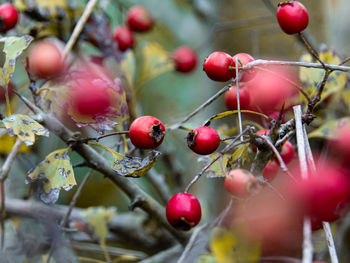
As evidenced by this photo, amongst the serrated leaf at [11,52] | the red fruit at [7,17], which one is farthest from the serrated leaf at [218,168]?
the red fruit at [7,17]

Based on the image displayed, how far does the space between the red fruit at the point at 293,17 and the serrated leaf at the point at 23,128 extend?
39cm

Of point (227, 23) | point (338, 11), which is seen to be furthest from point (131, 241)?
point (338, 11)

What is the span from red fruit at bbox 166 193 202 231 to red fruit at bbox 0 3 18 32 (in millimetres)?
576

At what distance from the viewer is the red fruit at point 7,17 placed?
85 centimetres

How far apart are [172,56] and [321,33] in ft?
1.59

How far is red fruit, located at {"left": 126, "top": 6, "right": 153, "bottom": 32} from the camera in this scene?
1301 millimetres

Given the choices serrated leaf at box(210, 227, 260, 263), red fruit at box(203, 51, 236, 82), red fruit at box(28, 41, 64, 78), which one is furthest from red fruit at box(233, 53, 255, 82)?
red fruit at box(28, 41, 64, 78)

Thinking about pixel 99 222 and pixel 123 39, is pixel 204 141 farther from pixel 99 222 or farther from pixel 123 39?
Answer: pixel 123 39

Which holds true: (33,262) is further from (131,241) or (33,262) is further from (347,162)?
(347,162)

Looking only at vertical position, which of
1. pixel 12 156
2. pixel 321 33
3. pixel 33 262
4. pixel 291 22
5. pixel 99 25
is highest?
pixel 321 33

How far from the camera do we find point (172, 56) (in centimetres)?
130

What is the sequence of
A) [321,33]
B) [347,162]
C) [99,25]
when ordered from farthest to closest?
[321,33], [99,25], [347,162]

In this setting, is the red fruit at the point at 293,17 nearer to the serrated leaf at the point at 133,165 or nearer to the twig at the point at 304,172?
the twig at the point at 304,172

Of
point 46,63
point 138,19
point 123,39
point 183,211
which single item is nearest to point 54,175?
point 183,211
